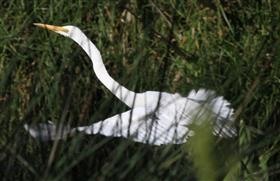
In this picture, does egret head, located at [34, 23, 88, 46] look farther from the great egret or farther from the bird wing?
the bird wing

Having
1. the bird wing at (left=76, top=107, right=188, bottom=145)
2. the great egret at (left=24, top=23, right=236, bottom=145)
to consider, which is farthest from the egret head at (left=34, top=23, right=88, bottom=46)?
the bird wing at (left=76, top=107, right=188, bottom=145)

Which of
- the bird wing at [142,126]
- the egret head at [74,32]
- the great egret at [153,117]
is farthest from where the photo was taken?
the egret head at [74,32]

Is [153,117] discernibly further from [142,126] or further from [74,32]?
[74,32]

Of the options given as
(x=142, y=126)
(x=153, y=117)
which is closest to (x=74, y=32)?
(x=142, y=126)

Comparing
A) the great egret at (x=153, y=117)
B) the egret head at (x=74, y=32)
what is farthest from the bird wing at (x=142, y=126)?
the egret head at (x=74, y=32)

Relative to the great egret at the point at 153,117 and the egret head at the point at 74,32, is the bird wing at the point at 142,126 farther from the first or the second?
the egret head at the point at 74,32

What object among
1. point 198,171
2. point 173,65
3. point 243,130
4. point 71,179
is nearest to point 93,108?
point 173,65

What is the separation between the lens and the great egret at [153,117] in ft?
4.07

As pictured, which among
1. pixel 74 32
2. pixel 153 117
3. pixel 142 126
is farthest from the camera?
pixel 74 32

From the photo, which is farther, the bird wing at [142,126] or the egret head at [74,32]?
the egret head at [74,32]

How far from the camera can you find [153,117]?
142 centimetres

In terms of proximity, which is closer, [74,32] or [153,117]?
[153,117]

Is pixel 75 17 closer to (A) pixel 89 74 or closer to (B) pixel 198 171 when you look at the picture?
(A) pixel 89 74

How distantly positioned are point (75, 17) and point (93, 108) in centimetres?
77
